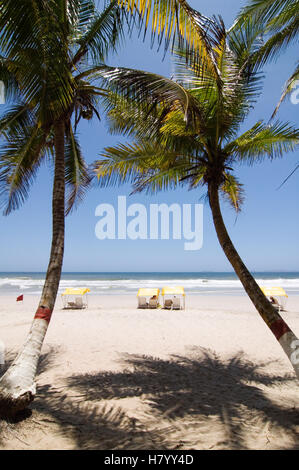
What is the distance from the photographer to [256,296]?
358 centimetres

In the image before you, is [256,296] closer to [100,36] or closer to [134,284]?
[100,36]

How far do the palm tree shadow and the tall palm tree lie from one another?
1159 mm

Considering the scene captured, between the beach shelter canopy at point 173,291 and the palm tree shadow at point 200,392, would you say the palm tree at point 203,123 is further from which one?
the beach shelter canopy at point 173,291

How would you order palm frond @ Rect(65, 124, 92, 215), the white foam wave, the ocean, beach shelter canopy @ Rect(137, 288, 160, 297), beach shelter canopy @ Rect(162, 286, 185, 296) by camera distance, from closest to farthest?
palm frond @ Rect(65, 124, 92, 215) → beach shelter canopy @ Rect(162, 286, 185, 296) → beach shelter canopy @ Rect(137, 288, 160, 297) → the ocean → the white foam wave

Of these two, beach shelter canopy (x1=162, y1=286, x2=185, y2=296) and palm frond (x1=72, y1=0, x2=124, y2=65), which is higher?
palm frond (x1=72, y1=0, x2=124, y2=65)

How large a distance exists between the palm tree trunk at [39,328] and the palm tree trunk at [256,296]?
2.28m

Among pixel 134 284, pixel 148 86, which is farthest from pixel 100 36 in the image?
pixel 134 284

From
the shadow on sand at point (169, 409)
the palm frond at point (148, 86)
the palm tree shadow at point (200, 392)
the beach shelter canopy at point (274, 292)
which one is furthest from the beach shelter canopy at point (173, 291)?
the palm frond at point (148, 86)

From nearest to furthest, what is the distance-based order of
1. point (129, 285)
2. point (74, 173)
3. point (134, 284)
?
point (74, 173) → point (129, 285) → point (134, 284)

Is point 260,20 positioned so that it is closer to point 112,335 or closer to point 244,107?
point 244,107

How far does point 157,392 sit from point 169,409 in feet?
1.70

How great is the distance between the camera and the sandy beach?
9.05 feet

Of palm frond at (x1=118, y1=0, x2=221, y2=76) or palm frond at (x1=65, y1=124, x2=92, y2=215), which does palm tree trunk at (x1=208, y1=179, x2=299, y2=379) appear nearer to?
palm frond at (x1=118, y1=0, x2=221, y2=76)

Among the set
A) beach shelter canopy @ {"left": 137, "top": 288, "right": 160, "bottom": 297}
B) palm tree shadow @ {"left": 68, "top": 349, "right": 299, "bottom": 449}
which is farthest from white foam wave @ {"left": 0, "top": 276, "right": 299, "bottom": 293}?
palm tree shadow @ {"left": 68, "top": 349, "right": 299, "bottom": 449}
